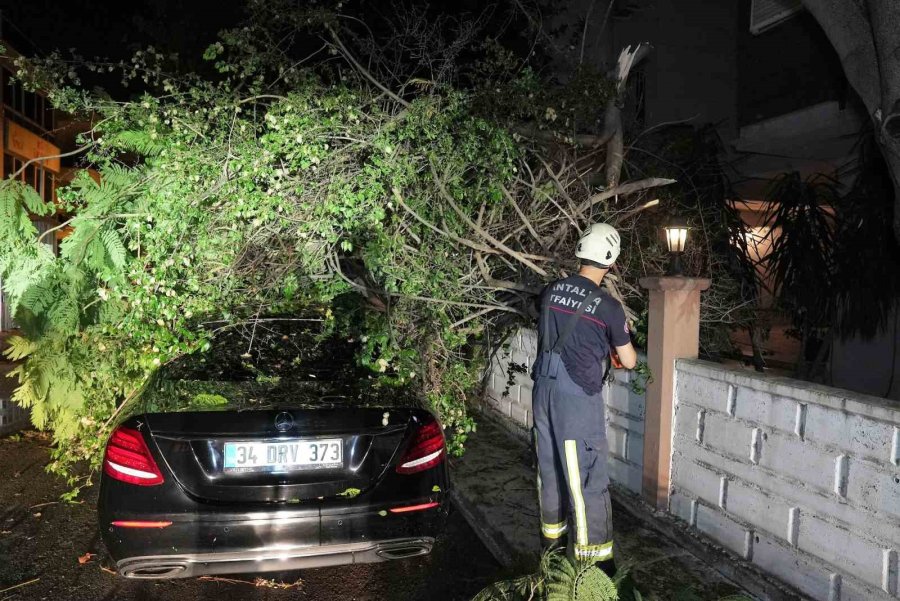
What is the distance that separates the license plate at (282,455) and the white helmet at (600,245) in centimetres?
158

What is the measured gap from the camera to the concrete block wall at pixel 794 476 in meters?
2.73

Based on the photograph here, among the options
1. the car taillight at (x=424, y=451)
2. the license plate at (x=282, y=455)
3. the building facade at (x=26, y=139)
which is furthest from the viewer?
the building facade at (x=26, y=139)

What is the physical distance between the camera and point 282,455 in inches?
121

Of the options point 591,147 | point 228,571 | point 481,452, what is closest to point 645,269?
point 591,147

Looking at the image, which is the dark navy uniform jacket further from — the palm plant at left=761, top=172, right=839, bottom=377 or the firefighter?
the palm plant at left=761, top=172, right=839, bottom=377

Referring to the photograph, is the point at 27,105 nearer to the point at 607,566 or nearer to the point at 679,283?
the point at 679,283

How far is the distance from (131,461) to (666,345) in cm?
303

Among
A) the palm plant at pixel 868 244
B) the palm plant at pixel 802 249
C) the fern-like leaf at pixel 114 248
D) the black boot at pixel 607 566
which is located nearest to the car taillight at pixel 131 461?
the fern-like leaf at pixel 114 248

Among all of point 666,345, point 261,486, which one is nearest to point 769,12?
point 666,345

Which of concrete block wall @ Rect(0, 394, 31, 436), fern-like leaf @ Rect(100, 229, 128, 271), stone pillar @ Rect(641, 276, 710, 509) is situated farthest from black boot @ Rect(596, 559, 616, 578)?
concrete block wall @ Rect(0, 394, 31, 436)

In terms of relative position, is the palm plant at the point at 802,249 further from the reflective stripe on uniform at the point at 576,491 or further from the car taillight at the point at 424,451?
the car taillight at the point at 424,451

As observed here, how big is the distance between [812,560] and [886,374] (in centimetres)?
515

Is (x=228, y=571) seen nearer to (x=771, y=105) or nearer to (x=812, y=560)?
(x=812, y=560)

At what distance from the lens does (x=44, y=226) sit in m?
14.5
